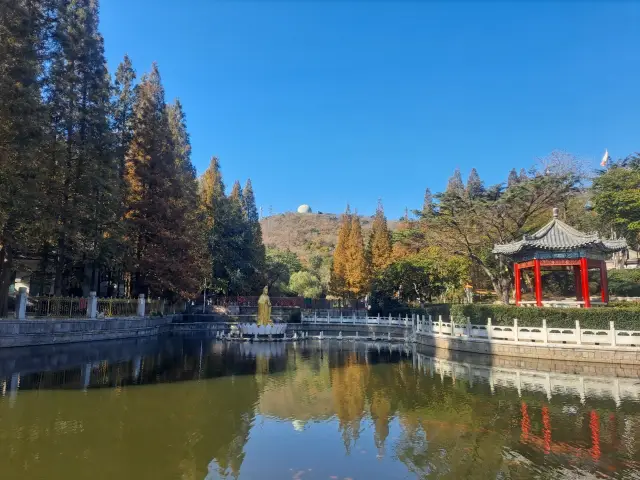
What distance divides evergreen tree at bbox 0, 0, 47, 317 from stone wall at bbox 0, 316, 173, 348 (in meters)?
3.21

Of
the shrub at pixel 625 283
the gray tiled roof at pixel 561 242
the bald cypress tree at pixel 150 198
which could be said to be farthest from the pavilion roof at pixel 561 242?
the bald cypress tree at pixel 150 198

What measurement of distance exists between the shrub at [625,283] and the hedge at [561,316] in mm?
16792

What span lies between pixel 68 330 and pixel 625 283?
33.3m

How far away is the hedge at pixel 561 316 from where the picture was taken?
48.7 feet

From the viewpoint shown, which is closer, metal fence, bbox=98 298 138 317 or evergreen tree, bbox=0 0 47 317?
evergreen tree, bbox=0 0 47 317

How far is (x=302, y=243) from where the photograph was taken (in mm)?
102312

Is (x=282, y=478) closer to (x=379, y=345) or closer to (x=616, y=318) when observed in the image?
(x=616, y=318)

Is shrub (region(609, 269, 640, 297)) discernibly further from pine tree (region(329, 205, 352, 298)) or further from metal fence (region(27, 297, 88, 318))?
metal fence (region(27, 297, 88, 318))

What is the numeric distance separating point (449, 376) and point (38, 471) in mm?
11202

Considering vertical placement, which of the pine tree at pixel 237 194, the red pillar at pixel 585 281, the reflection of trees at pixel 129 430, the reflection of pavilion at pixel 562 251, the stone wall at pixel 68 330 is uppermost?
the pine tree at pixel 237 194

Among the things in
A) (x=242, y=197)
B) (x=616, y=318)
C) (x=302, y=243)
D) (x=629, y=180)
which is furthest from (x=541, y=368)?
(x=302, y=243)

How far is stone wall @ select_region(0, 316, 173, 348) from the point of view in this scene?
1493 cm

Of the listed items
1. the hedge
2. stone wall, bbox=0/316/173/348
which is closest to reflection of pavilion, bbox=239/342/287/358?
stone wall, bbox=0/316/173/348

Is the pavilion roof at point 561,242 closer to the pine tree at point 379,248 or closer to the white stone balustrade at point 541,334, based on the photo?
the white stone balustrade at point 541,334
